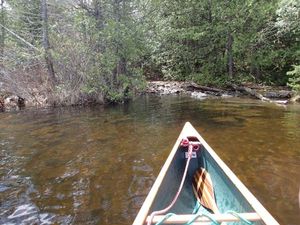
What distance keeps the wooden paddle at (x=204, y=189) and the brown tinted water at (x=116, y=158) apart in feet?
2.72

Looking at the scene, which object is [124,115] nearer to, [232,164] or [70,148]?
[70,148]

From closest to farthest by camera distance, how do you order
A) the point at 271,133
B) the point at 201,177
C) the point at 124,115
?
1. the point at 201,177
2. the point at 271,133
3. the point at 124,115

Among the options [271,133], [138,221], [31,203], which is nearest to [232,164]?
[271,133]

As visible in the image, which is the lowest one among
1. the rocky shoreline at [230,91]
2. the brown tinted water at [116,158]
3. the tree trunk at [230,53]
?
Result: the brown tinted water at [116,158]

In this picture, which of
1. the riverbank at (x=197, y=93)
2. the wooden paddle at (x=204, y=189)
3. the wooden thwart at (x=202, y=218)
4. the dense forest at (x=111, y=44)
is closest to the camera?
the wooden thwart at (x=202, y=218)

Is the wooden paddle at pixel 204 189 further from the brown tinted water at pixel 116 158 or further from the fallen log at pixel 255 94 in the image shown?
the fallen log at pixel 255 94

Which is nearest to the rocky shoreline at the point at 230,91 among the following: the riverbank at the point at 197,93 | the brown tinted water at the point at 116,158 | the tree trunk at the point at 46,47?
the riverbank at the point at 197,93

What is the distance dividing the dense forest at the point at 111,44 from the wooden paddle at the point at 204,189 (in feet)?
28.4

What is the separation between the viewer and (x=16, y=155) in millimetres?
6996

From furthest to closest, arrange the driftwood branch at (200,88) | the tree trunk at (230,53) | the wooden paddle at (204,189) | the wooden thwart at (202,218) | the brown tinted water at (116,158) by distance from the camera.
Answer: the tree trunk at (230,53) → the driftwood branch at (200,88) → the brown tinted water at (116,158) → the wooden paddle at (204,189) → the wooden thwart at (202,218)

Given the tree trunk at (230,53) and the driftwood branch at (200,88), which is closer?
the driftwood branch at (200,88)

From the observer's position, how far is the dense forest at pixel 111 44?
45.1 ft

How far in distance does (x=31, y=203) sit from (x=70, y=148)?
2904mm

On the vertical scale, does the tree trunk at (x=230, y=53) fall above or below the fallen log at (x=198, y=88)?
above
